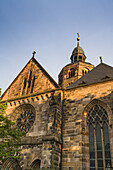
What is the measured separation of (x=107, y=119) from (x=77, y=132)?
2.11 m

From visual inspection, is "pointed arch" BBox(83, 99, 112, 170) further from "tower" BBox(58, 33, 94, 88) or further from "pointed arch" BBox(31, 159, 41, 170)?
"tower" BBox(58, 33, 94, 88)

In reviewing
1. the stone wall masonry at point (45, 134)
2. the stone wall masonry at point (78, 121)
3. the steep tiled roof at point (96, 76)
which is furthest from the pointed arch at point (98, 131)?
the steep tiled roof at point (96, 76)

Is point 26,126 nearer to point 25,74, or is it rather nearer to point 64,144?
point 64,144

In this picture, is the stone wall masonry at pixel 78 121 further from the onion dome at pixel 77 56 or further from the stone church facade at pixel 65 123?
the onion dome at pixel 77 56

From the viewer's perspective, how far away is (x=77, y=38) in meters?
31.4

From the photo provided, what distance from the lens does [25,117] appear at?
549 inches

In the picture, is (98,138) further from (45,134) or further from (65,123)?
(45,134)

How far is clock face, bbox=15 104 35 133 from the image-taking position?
43.5ft

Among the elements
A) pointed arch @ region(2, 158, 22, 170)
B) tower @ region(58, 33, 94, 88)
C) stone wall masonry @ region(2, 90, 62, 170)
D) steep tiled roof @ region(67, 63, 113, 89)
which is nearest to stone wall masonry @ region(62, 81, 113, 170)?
stone wall masonry @ region(2, 90, 62, 170)

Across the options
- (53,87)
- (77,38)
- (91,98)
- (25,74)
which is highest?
(77,38)

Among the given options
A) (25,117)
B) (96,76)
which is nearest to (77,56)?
(96,76)

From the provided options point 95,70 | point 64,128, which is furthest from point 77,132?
point 95,70

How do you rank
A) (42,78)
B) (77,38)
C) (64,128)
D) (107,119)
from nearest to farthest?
(107,119) → (64,128) → (42,78) → (77,38)

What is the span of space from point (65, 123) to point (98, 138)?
2.42 m
